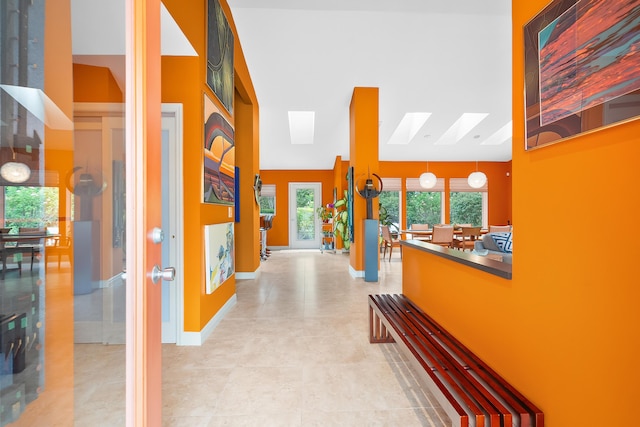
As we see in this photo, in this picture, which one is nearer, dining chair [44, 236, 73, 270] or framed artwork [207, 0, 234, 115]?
dining chair [44, 236, 73, 270]

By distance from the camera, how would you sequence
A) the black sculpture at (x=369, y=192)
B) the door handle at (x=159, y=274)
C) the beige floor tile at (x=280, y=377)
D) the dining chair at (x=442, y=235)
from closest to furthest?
the door handle at (x=159, y=274)
the beige floor tile at (x=280, y=377)
the black sculpture at (x=369, y=192)
the dining chair at (x=442, y=235)

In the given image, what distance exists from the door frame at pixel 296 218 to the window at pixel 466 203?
4338mm

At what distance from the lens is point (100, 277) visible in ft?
3.74

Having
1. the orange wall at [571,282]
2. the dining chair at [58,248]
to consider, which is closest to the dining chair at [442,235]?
the orange wall at [571,282]

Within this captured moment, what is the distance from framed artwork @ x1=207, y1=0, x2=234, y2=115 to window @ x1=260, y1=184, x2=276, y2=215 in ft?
20.0

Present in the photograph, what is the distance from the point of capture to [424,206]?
Result: 9234 mm

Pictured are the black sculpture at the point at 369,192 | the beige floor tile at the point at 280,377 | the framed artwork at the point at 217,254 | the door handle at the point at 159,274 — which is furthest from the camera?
the black sculpture at the point at 369,192

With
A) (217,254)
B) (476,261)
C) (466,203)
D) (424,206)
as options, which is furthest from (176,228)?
(466,203)

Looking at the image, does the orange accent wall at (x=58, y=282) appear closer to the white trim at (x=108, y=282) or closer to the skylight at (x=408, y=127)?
the white trim at (x=108, y=282)

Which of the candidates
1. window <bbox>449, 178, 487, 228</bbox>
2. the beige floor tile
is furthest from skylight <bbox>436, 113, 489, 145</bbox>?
the beige floor tile

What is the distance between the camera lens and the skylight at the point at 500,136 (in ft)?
23.6

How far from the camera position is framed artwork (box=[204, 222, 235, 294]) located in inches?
106

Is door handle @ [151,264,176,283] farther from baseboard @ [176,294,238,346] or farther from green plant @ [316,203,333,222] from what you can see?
green plant @ [316,203,333,222]

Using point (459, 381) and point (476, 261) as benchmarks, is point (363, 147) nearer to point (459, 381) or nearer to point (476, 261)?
point (476, 261)
